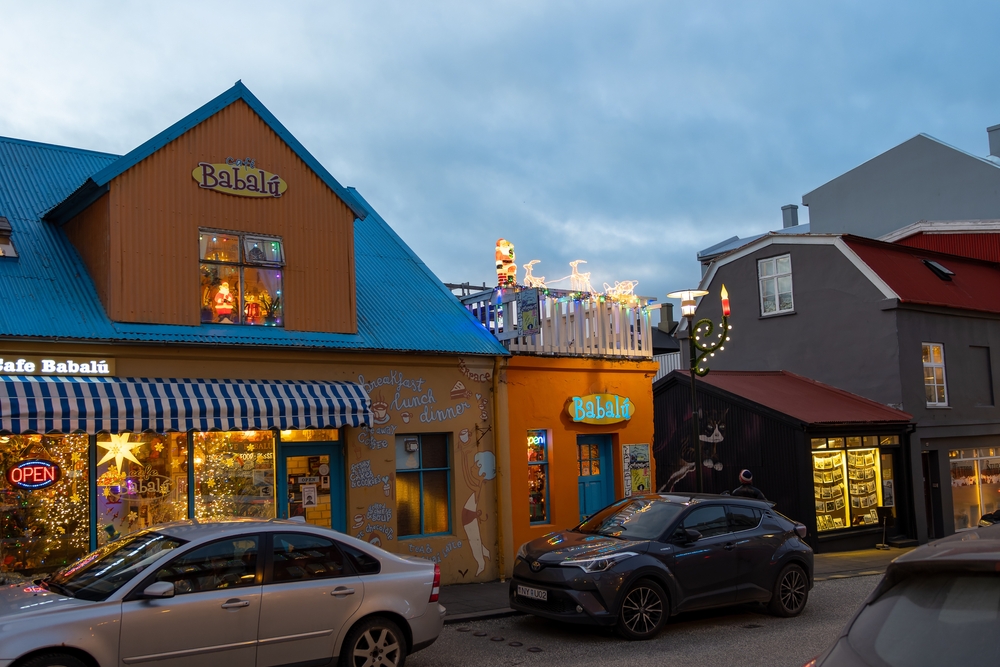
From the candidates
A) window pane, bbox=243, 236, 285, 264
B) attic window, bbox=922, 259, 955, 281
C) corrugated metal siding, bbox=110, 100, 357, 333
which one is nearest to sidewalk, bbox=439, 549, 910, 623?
corrugated metal siding, bbox=110, 100, 357, 333

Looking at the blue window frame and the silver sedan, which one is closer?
the silver sedan

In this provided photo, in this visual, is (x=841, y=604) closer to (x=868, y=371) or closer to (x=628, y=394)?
(x=628, y=394)

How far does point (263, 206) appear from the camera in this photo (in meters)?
12.0

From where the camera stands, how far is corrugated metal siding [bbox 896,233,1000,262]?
2527 centimetres

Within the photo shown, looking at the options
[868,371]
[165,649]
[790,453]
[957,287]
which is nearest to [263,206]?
[165,649]

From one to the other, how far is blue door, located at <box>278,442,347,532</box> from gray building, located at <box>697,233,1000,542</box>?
46.0 ft

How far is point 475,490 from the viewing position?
13.4 metres

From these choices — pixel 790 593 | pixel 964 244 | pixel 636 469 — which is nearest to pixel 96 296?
pixel 636 469

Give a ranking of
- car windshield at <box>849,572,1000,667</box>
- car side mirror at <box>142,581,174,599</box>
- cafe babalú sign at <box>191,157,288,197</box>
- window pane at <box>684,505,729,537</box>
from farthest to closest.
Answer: cafe babalú sign at <box>191,157,288,197</box>, window pane at <box>684,505,729,537</box>, car side mirror at <box>142,581,174,599</box>, car windshield at <box>849,572,1000,667</box>

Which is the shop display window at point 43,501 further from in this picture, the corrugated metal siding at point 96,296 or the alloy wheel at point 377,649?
the alloy wheel at point 377,649

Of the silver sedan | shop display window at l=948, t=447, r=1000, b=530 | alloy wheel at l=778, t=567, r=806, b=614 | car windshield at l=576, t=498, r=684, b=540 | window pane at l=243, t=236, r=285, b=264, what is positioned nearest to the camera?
the silver sedan

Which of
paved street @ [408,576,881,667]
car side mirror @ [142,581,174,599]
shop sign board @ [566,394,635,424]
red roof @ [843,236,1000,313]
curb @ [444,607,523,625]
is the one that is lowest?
paved street @ [408,576,881,667]

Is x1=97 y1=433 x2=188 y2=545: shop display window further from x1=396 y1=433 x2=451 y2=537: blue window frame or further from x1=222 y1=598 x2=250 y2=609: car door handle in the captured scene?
x1=222 y1=598 x2=250 y2=609: car door handle

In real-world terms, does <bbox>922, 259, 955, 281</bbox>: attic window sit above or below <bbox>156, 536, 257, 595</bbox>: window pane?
above
